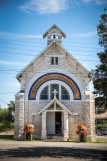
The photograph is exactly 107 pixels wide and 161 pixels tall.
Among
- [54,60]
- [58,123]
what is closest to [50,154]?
[58,123]

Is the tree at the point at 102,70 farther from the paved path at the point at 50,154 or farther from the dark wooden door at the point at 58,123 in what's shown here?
the dark wooden door at the point at 58,123

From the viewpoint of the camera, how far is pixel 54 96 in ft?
95.5

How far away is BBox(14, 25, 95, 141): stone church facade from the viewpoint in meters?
29.2

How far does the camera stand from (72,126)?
29.5 meters

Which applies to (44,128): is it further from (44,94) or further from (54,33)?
(54,33)

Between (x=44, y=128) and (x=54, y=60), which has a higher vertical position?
(x=54, y=60)

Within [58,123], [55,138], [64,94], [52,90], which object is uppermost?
[52,90]

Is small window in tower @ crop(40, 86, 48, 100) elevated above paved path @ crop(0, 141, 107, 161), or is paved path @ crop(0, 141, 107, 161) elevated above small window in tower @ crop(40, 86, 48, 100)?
small window in tower @ crop(40, 86, 48, 100)

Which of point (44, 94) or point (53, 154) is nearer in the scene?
point (53, 154)

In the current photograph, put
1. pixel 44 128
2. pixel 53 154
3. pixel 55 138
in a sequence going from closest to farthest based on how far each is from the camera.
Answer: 1. pixel 53 154
2. pixel 55 138
3. pixel 44 128

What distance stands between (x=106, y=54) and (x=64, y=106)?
13303 millimetres

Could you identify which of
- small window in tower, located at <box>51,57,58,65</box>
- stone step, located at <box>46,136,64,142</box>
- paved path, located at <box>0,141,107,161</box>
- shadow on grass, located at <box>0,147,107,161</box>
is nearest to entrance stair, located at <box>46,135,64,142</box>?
stone step, located at <box>46,136,64,142</box>

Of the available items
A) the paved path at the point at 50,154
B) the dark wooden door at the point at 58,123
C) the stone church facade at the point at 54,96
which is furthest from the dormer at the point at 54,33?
the paved path at the point at 50,154

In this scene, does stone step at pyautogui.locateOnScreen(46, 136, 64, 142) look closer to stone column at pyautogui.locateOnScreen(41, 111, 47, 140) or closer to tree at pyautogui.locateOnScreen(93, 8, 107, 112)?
stone column at pyautogui.locateOnScreen(41, 111, 47, 140)
